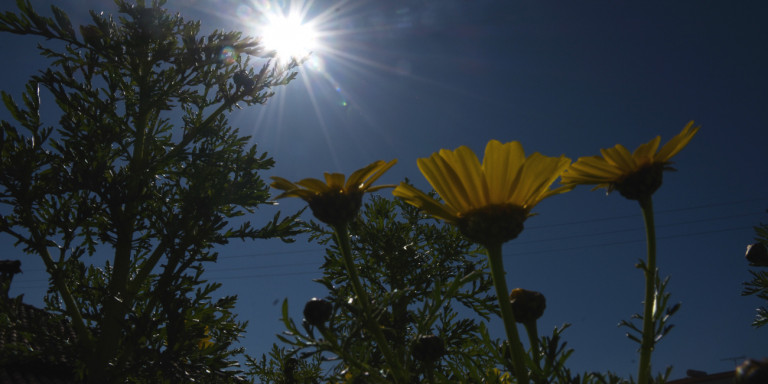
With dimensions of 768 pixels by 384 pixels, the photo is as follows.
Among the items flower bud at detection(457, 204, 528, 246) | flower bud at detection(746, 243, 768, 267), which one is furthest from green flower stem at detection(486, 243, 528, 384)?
flower bud at detection(746, 243, 768, 267)

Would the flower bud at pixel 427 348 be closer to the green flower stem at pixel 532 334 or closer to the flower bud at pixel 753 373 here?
the green flower stem at pixel 532 334

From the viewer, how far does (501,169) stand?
699 mm

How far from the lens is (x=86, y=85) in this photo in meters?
4.63

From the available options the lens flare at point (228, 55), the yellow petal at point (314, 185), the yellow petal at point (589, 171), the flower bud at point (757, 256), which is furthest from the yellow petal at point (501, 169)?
the lens flare at point (228, 55)

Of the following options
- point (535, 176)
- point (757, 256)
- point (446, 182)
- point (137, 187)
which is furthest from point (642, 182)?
point (137, 187)

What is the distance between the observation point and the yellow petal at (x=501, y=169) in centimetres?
70

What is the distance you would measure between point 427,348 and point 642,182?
1.63 ft

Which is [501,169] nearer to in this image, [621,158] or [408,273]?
[621,158]

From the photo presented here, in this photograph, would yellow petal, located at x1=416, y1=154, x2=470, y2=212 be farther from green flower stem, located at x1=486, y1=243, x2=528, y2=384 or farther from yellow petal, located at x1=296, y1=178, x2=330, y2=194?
yellow petal, located at x1=296, y1=178, x2=330, y2=194

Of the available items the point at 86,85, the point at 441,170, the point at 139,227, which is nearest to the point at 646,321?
the point at 441,170

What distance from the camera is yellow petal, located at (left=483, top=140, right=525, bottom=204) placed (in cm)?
70

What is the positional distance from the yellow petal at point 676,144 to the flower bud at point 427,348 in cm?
54

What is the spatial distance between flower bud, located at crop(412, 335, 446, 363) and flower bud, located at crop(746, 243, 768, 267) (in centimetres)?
92

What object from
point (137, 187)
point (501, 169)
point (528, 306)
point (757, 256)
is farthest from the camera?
point (137, 187)
